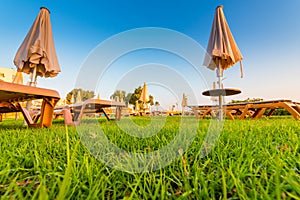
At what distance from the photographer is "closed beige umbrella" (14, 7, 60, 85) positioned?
12.1 ft

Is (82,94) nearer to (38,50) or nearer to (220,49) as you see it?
(38,50)

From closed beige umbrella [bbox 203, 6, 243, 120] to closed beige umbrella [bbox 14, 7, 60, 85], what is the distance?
391 centimetres

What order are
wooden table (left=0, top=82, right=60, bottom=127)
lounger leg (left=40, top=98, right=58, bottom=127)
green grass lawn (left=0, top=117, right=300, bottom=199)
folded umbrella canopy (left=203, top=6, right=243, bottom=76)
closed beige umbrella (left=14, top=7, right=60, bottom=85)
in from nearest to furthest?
green grass lawn (left=0, top=117, right=300, bottom=199)
wooden table (left=0, top=82, right=60, bottom=127)
lounger leg (left=40, top=98, right=58, bottom=127)
closed beige umbrella (left=14, top=7, right=60, bottom=85)
folded umbrella canopy (left=203, top=6, right=243, bottom=76)

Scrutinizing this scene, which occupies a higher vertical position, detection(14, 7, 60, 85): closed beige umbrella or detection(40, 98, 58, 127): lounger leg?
detection(14, 7, 60, 85): closed beige umbrella

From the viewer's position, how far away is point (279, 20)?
9664 millimetres

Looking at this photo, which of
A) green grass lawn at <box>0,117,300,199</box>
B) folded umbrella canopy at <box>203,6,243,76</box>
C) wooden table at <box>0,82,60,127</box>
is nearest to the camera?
green grass lawn at <box>0,117,300,199</box>

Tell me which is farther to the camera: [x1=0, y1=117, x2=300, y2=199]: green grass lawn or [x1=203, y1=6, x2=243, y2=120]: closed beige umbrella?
[x1=203, y1=6, x2=243, y2=120]: closed beige umbrella

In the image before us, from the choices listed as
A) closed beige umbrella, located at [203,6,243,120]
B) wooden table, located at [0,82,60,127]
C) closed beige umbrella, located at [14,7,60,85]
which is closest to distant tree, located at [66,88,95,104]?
wooden table, located at [0,82,60,127]

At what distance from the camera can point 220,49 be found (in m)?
3.95

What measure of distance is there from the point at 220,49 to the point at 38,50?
4353 millimetres

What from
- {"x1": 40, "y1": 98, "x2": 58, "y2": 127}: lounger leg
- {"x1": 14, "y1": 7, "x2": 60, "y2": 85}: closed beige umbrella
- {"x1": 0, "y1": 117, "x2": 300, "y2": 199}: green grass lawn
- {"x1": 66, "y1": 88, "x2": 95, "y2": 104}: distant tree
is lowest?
{"x1": 0, "y1": 117, "x2": 300, "y2": 199}: green grass lawn

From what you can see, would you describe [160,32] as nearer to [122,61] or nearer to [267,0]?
[122,61]

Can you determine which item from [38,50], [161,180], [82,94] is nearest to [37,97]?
[82,94]

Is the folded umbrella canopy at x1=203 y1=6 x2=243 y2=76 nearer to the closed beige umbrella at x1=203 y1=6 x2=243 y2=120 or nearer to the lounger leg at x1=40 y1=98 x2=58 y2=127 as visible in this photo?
the closed beige umbrella at x1=203 y1=6 x2=243 y2=120
